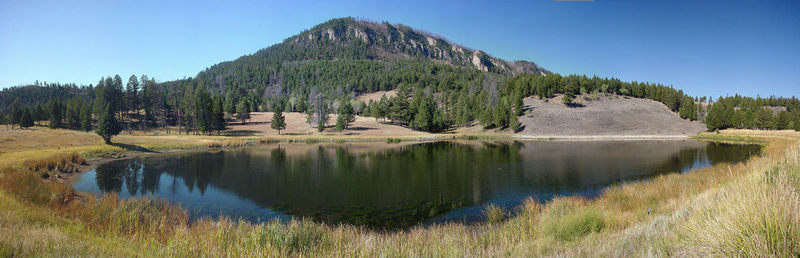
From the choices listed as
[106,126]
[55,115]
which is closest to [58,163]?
[106,126]

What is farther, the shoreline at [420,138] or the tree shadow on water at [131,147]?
the tree shadow on water at [131,147]

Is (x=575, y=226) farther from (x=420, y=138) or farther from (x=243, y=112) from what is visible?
(x=243, y=112)

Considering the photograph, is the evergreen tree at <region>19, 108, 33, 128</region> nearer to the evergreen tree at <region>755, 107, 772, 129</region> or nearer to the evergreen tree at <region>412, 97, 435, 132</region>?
the evergreen tree at <region>412, 97, 435, 132</region>

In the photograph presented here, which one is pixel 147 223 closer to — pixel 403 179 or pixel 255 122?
pixel 403 179

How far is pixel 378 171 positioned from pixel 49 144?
1578 inches

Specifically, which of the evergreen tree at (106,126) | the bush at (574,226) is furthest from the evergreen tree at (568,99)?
the evergreen tree at (106,126)

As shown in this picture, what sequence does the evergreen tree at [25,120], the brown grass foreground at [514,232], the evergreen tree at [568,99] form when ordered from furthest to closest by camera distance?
the evergreen tree at [568,99] → the evergreen tree at [25,120] → the brown grass foreground at [514,232]

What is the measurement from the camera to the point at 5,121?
9031 cm

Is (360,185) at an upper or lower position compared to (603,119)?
lower

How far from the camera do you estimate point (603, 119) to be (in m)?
92.2

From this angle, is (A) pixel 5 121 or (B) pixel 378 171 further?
(A) pixel 5 121

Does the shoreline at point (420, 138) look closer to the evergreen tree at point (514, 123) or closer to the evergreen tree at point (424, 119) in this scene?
the evergreen tree at point (514, 123)

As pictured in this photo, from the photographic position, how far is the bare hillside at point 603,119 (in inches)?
3346

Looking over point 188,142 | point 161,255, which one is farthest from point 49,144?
point 161,255
